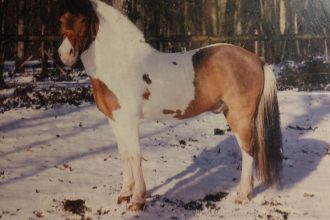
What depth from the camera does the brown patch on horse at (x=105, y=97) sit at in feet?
14.4

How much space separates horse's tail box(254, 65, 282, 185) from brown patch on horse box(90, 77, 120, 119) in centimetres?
176

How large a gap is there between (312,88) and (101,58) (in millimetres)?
9687

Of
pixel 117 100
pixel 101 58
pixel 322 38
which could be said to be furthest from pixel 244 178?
pixel 322 38

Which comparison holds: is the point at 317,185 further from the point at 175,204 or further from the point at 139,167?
the point at 139,167

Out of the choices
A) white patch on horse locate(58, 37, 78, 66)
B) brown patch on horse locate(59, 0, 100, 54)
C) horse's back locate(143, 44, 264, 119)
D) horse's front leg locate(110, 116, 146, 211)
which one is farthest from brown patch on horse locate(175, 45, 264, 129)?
white patch on horse locate(58, 37, 78, 66)

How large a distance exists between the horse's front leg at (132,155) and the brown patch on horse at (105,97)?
0.15m

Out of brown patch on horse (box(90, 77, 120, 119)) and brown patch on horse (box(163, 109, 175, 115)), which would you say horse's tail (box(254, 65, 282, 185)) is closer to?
brown patch on horse (box(163, 109, 175, 115))

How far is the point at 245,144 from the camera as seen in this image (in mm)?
4832

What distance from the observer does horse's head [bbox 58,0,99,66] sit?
4.13 meters

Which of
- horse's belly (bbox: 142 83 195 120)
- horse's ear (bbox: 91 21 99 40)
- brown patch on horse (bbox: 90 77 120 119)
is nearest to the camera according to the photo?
horse's ear (bbox: 91 21 99 40)

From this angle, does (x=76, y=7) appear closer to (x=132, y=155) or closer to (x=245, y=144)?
(x=132, y=155)

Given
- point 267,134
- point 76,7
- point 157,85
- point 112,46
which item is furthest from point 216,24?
point 76,7

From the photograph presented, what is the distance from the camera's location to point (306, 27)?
2917cm

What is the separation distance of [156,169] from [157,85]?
6.12ft
